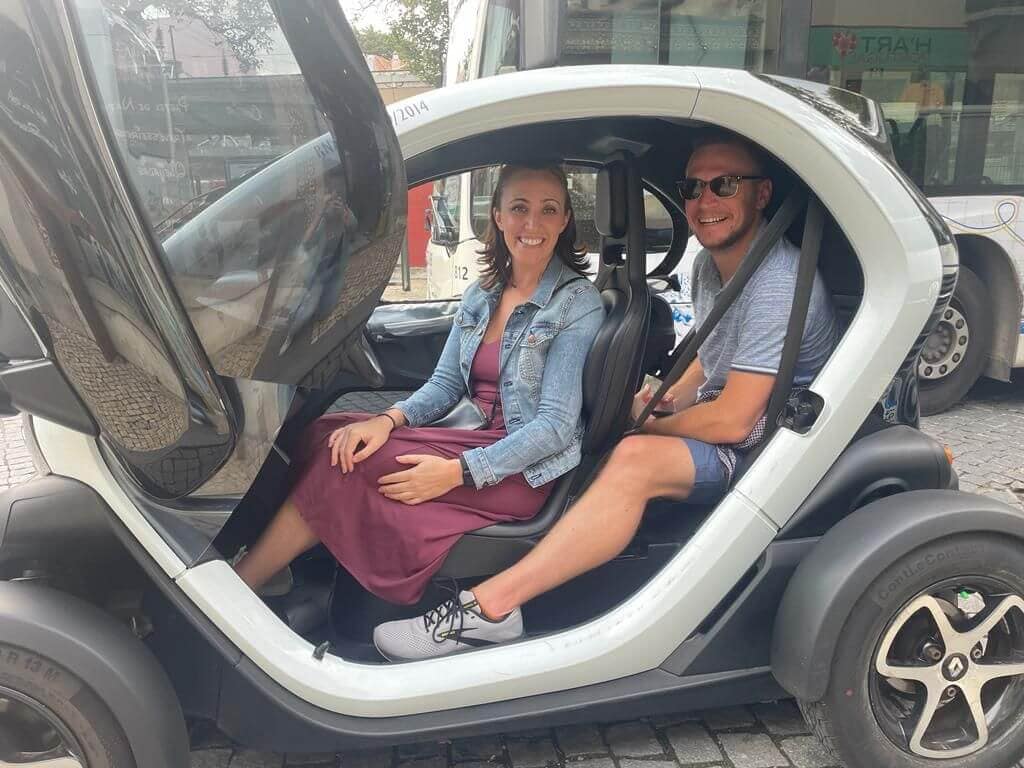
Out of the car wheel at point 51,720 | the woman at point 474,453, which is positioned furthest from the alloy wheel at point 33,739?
the woman at point 474,453

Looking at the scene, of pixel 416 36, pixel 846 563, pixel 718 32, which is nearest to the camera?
pixel 846 563

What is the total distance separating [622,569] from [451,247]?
300 centimetres

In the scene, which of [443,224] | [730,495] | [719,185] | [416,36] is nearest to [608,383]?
[730,495]

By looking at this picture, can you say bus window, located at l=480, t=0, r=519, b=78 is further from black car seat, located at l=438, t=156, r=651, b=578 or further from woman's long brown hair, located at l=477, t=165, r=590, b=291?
black car seat, located at l=438, t=156, r=651, b=578

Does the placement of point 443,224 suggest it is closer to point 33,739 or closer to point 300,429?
point 300,429

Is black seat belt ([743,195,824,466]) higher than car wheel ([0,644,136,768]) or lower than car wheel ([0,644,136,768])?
higher

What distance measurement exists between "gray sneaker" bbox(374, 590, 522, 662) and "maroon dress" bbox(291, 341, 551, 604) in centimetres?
7

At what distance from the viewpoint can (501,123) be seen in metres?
1.64

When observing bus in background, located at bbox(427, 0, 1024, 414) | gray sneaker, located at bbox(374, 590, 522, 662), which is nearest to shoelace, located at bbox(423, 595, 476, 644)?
gray sneaker, located at bbox(374, 590, 522, 662)

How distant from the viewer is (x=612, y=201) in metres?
2.11

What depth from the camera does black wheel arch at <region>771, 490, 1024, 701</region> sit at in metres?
1.73

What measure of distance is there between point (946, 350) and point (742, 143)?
147 inches

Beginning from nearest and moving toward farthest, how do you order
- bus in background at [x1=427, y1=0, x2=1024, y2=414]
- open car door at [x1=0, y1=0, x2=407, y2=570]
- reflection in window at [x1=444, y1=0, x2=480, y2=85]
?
open car door at [x1=0, y1=0, x2=407, y2=570] < bus in background at [x1=427, y1=0, x2=1024, y2=414] < reflection in window at [x1=444, y1=0, x2=480, y2=85]

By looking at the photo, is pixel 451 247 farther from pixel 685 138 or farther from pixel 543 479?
pixel 543 479
